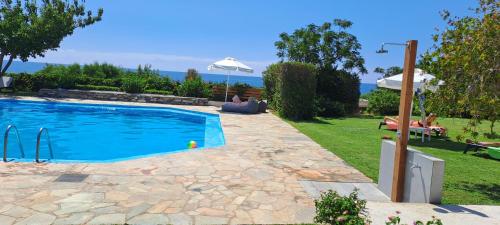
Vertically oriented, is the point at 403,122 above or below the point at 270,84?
below

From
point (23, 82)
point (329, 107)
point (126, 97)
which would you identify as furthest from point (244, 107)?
point (23, 82)

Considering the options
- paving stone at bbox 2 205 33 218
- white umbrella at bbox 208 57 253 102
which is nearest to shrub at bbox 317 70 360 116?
white umbrella at bbox 208 57 253 102

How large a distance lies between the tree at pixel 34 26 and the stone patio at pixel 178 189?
15768 millimetres

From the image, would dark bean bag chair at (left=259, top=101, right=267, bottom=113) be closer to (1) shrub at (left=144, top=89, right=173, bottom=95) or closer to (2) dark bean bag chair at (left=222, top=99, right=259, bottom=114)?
(2) dark bean bag chair at (left=222, top=99, right=259, bottom=114)

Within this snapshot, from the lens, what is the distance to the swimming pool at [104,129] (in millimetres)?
11273

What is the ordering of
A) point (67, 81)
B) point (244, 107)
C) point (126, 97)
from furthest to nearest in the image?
point (67, 81) → point (126, 97) → point (244, 107)

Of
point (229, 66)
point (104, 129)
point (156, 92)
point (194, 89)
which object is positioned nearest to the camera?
point (104, 129)

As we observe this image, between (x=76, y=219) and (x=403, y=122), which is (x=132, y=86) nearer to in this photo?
(x=76, y=219)

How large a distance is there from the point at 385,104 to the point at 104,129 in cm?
1428

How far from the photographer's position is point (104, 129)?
1512 cm

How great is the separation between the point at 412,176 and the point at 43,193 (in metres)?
5.24

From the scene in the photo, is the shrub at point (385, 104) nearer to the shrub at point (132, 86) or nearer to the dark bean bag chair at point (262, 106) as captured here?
the dark bean bag chair at point (262, 106)

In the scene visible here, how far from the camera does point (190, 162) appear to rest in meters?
8.06

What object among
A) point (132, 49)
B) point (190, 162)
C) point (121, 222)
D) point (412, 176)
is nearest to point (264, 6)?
point (190, 162)
